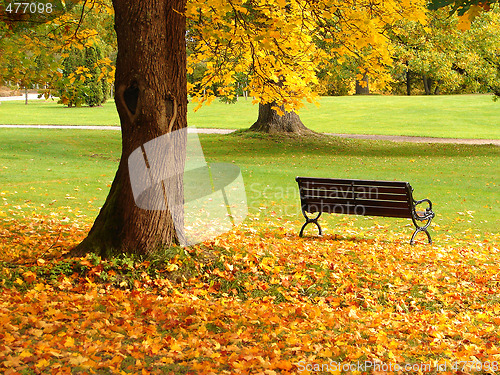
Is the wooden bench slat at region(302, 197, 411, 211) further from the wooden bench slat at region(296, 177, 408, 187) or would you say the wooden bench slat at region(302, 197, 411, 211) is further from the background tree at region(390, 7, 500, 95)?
the background tree at region(390, 7, 500, 95)

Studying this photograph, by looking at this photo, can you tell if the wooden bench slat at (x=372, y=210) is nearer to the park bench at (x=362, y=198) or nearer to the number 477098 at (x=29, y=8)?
the park bench at (x=362, y=198)

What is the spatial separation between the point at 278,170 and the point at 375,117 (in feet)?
84.9

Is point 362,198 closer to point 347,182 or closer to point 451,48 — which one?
point 347,182

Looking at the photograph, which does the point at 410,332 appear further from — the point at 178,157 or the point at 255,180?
the point at 255,180

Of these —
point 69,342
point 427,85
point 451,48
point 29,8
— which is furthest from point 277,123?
point 427,85

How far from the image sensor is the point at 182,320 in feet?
14.1

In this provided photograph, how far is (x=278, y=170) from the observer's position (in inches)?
613

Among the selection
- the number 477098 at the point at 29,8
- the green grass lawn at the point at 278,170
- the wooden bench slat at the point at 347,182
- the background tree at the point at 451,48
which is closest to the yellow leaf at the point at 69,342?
the wooden bench slat at the point at 347,182

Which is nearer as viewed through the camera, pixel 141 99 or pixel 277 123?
pixel 141 99

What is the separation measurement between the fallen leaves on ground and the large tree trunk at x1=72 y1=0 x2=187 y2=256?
25 centimetres

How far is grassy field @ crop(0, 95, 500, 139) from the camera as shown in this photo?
33594 millimetres

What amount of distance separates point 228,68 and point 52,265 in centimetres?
502

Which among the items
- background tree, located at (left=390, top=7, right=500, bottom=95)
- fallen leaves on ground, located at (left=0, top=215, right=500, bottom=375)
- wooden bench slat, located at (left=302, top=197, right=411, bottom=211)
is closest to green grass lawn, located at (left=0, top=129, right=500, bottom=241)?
wooden bench slat, located at (left=302, top=197, right=411, bottom=211)

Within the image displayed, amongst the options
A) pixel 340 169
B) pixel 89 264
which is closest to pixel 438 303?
pixel 89 264
